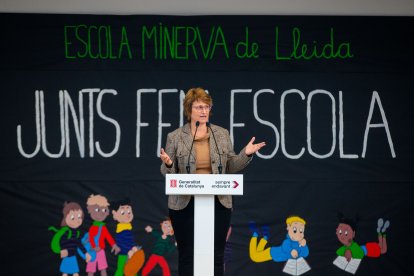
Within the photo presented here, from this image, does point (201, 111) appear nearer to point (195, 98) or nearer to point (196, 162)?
point (195, 98)

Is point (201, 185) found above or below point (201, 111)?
below

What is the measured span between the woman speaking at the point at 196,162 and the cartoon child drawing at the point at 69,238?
1598 millimetres

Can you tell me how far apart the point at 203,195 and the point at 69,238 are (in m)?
1.94

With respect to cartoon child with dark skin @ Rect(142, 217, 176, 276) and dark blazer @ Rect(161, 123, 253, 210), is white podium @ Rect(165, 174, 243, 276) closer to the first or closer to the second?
dark blazer @ Rect(161, 123, 253, 210)

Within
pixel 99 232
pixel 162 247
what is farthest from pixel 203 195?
pixel 99 232

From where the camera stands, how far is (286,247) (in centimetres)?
464

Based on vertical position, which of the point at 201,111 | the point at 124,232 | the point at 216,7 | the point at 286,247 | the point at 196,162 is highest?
the point at 216,7

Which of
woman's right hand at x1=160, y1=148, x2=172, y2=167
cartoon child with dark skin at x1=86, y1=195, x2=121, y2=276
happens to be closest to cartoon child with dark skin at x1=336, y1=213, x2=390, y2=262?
cartoon child with dark skin at x1=86, y1=195, x2=121, y2=276

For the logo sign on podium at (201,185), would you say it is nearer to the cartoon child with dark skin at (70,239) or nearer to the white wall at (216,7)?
the cartoon child with dark skin at (70,239)

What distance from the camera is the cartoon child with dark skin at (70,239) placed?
4598mm

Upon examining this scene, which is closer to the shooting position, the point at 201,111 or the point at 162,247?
the point at 201,111

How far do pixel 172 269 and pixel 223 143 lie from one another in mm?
1681

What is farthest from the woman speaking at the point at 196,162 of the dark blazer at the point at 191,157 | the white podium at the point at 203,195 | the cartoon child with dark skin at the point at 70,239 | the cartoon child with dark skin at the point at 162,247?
the cartoon child with dark skin at the point at 70,239

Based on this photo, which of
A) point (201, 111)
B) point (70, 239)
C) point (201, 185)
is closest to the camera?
point (201, 185)
